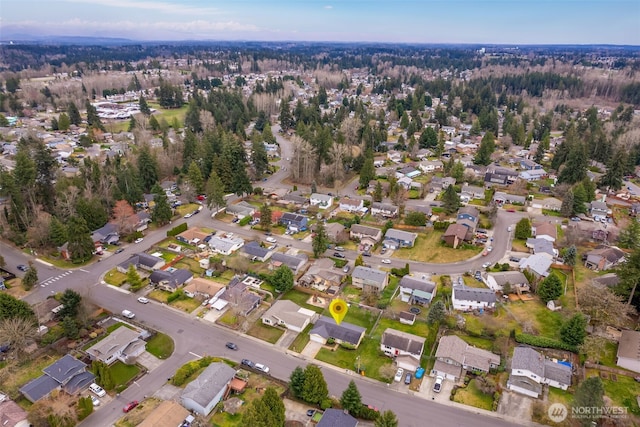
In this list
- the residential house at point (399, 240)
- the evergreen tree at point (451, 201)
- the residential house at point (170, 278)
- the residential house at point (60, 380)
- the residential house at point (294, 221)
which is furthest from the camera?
the evergreen tree at point (451, 201)

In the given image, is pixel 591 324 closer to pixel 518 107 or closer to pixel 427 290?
pixel 427 290

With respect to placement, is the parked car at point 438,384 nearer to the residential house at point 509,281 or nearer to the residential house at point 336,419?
the residential house at point 336,419

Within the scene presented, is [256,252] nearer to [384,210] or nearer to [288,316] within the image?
[288,316]

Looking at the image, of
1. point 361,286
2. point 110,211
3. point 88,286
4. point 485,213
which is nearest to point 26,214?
point 110,211

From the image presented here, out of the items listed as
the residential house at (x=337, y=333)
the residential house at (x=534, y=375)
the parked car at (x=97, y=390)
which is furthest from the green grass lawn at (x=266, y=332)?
the residential house at (x=534, y=375)

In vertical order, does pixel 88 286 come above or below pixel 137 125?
below

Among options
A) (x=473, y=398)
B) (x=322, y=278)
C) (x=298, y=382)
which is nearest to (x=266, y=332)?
(x=298, y=382)
